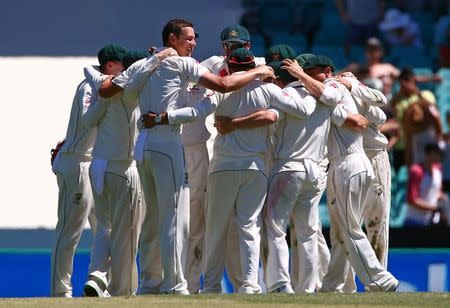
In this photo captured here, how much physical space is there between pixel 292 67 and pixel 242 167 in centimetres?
81

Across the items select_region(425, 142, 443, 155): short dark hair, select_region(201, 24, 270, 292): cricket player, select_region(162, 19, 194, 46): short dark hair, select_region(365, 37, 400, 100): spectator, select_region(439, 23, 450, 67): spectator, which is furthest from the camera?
select_region(439, 23, 450, 67): spectator

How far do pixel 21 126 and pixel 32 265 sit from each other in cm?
517

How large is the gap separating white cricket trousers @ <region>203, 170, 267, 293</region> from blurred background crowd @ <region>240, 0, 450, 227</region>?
202 inches

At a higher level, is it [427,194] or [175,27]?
[175,27]

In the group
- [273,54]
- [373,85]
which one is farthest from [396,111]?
[273,54]

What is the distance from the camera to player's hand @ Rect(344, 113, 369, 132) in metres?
11.2

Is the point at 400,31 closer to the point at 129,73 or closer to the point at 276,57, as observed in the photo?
the point at 276,57

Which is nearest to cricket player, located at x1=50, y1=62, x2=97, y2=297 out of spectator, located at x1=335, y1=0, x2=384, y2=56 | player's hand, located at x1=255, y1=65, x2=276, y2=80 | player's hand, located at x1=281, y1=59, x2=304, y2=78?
player's hand, located at x1=255, y1=65, x2=276, y2=80

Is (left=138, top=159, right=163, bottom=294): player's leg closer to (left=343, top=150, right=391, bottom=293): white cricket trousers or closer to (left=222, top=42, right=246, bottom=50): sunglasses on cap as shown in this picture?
(left=222, top=42, right=246, bottom=50): sunglasses on cap

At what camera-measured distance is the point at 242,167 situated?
35.5 feet

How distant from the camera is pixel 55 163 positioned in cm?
1141

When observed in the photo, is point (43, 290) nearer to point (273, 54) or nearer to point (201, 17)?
point (273, 54)

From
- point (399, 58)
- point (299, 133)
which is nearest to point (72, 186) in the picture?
point (299, 133)

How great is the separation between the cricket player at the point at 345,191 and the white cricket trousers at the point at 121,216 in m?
1.36
